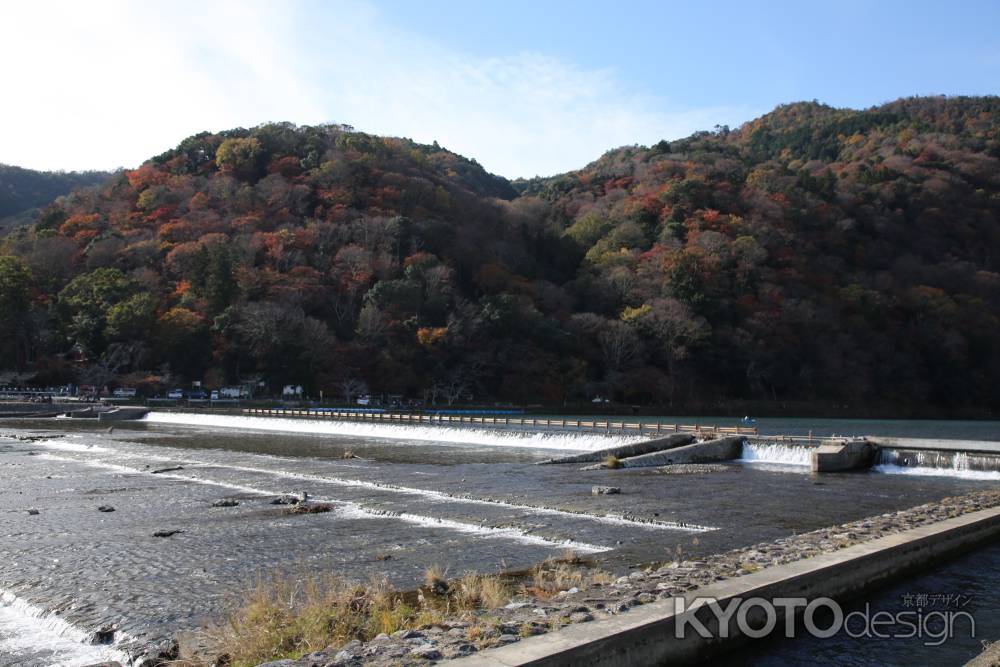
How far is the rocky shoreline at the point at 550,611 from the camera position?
6305 mm

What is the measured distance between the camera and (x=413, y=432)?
3922cm

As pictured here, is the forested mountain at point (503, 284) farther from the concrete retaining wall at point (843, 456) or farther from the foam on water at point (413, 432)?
the concrete retaining wall at point (843, 456)

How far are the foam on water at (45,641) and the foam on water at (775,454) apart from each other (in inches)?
976

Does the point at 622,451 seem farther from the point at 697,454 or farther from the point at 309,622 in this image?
the point at 309,622

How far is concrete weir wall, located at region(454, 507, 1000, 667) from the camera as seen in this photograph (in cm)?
609

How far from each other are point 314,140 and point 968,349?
261 feet

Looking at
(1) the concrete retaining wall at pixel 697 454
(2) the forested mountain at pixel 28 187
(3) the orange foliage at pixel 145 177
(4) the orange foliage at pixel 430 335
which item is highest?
(2) the forested mountain at pixel 28 187

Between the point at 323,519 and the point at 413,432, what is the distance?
75.3ft

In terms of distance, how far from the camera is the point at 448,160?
12925cm

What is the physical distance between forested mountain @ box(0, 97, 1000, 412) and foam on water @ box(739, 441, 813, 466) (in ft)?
121

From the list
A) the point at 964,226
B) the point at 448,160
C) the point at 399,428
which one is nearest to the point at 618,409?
the point at 399,428

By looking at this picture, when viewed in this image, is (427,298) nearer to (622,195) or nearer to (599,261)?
(599,261)

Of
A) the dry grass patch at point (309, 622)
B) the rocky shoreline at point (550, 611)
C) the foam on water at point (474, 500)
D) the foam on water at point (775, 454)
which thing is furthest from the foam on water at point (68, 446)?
the rocky shoreline at point (550, 611)

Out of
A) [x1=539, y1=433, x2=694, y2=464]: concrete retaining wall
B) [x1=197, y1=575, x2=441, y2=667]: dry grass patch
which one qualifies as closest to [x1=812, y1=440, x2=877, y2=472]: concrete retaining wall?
[x1=539, y1=433, x2=694, y2=464]: concrete retaining wall
